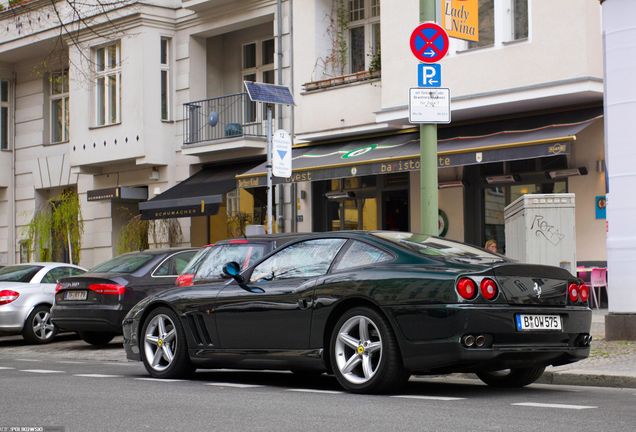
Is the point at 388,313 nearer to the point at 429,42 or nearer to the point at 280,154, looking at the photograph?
the point at 429,42

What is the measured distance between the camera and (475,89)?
17.0 m

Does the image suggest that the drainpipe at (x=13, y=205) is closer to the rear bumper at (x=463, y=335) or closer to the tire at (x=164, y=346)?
the tire at (x=164, y=346)

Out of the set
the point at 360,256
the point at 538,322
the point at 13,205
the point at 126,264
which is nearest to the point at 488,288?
the point at 538,322

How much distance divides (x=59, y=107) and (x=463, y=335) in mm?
24329

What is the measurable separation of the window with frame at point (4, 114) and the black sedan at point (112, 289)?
17381 mm

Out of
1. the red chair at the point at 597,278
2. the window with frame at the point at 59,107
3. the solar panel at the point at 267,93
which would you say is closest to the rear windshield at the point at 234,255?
the solar panel at the point at 267,93

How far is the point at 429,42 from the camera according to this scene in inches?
408

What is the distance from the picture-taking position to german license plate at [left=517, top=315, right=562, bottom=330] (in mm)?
6887

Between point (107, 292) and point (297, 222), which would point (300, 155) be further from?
point (107, 292)

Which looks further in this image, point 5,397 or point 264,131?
point 264,131

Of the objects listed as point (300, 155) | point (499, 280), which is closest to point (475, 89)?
point (300, 155)

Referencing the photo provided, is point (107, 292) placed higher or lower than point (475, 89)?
lower

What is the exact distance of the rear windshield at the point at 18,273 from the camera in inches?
612

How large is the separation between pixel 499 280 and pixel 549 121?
10.2m
